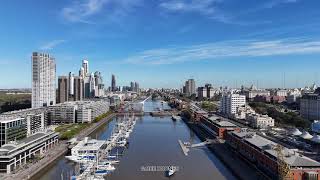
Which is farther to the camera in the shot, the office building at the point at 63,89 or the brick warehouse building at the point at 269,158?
the office building at the point at 63,89

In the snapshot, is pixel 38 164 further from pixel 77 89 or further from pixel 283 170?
pixel 77 89

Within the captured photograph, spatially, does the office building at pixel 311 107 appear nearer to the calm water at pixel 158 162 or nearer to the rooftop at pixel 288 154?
the calm water at pixel 158 162

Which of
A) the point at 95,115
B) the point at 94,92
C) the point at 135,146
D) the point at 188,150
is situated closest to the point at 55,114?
the point at 95,115

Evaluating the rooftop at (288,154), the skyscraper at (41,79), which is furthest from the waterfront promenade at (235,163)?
the skyscraper at (41,79)

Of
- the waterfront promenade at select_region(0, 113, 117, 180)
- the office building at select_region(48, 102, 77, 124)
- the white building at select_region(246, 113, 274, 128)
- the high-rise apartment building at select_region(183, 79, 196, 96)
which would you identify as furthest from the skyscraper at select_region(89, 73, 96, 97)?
the waterfront promenade at select_region(0, 113, 117, 180)

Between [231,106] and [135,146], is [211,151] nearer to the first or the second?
[135,146]

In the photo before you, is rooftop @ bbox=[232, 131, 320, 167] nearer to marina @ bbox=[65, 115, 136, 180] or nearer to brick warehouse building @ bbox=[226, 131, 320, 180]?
brick warehouse building @ bbox=[226, 131, 320, 180]
